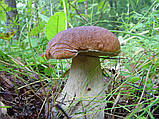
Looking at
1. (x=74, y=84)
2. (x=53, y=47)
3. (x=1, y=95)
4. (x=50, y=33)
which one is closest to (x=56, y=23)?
(x=50, y=33)

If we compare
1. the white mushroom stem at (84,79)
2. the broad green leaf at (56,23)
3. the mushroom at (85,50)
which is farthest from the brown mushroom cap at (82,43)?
the broad green leaf at (56,23)

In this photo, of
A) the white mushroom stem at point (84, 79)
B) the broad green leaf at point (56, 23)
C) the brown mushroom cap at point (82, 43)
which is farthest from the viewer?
the broad green leaf at point (56, 23)

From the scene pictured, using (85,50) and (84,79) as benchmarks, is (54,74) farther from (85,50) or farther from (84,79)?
(85,50)

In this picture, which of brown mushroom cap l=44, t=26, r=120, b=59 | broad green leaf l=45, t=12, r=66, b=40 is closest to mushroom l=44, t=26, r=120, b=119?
brown mushroom cap l=44, t=26, r=120, b=59

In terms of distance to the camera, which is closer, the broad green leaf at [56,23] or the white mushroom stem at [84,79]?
the white mushroom stem at [84,79]

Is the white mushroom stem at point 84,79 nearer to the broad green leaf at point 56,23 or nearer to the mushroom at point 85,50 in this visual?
the mushroom at point 85,50

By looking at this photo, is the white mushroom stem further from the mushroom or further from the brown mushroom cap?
the brown mushroom cap

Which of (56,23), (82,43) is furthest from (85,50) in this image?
(56,23)

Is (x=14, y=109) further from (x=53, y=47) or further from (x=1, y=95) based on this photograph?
(x=53, y=47)
